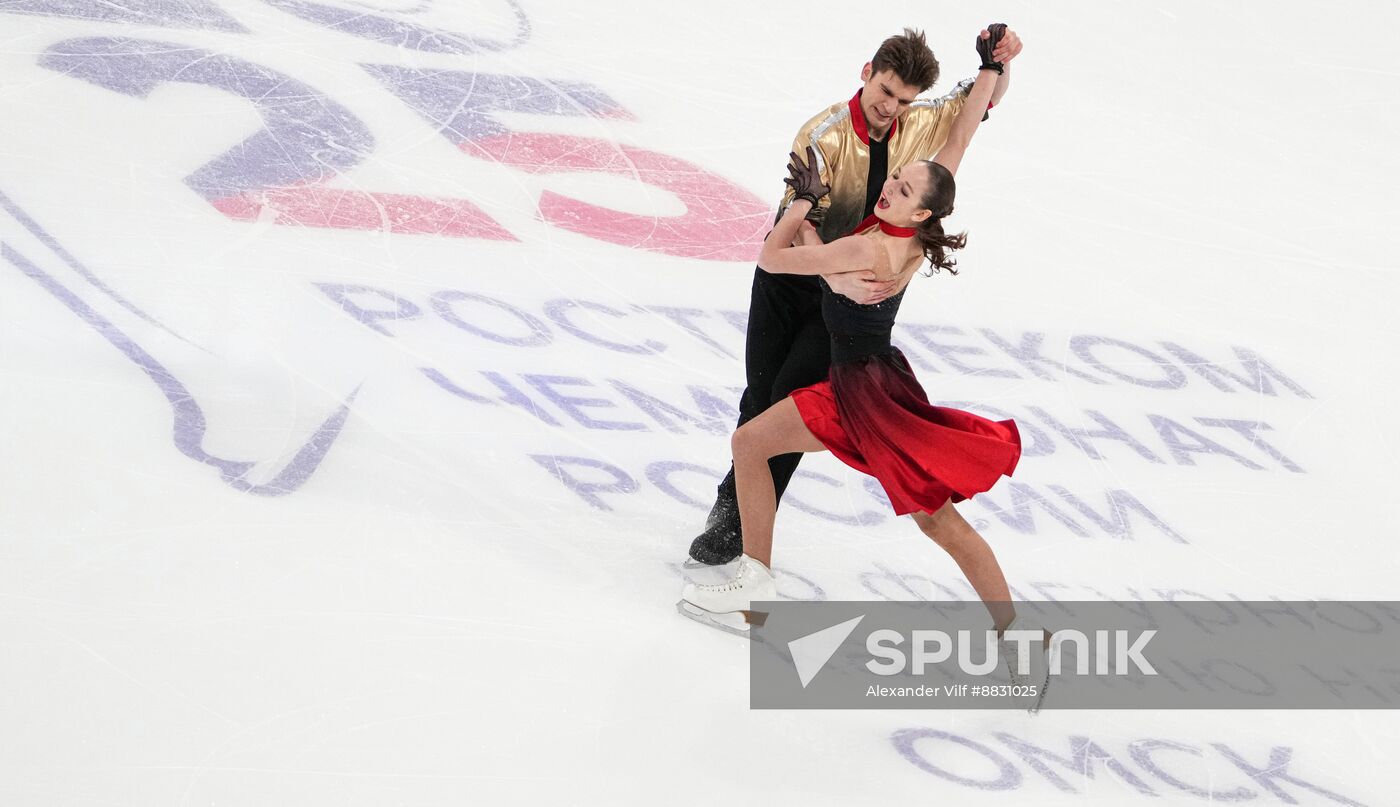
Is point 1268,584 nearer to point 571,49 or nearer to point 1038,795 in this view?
point 1038,795

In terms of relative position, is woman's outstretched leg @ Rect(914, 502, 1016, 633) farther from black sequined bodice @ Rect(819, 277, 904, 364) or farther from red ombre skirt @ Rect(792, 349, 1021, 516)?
black sequined bodice @ Rect(819, 277, 904, 364)

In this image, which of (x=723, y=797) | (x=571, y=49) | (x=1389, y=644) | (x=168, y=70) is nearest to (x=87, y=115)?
(x=168, y=70)

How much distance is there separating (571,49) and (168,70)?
159cm

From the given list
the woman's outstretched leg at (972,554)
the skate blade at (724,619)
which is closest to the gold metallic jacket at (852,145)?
the woman's outstretched leg at (972,554)

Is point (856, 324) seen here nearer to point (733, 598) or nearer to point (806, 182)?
point (806, 182)

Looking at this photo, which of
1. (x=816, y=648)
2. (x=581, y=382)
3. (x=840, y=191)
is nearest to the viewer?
(x=840, y=191)

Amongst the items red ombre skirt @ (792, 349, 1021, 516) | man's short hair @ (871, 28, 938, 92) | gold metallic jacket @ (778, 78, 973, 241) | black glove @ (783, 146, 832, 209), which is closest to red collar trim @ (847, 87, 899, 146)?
gold metallic jacket @ (778, 78, 973, 241)

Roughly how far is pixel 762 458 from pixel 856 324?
16.1 inches

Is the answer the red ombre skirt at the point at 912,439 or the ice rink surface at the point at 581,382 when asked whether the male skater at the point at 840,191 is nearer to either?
the red ombre skirt at the point at 912,439

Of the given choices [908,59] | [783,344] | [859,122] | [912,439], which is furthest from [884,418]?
[908,59]

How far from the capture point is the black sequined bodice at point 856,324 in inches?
124

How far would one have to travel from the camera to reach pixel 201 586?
3154 mm

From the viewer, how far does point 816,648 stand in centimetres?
343

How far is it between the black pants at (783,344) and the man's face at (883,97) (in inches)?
18.0
